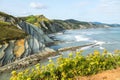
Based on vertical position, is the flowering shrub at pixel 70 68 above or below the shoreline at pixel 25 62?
above

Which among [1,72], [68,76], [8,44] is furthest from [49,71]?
[8,44]

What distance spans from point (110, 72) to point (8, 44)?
48.4 meters

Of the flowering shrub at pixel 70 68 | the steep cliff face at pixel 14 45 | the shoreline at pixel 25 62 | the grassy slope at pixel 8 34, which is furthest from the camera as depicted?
the grassy slope at pixel 8 34

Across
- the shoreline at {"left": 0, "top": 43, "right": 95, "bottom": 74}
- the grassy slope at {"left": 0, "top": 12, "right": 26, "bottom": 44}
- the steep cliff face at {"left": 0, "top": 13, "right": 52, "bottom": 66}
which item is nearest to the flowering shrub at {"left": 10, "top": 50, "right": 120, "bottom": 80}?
the shoreline at {"left": 0, "top": 43, "right": 95, "bottom": 74}

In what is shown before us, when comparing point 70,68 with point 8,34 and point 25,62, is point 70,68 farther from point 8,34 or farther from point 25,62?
point 8,34

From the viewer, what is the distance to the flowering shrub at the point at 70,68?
497 inches

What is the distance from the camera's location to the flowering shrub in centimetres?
1263

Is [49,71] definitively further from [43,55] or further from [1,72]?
[43,55]

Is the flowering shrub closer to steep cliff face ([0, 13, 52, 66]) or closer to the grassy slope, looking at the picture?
steep cliff face ([0, 13, 52, 66])

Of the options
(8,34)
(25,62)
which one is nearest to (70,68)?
(25,62)

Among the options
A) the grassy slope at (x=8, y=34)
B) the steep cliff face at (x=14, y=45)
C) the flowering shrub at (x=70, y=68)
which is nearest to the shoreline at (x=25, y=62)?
the steep cliff face at (x=14, y=45)

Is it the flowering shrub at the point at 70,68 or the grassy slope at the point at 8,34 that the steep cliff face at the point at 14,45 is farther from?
the flowering shrub at the point at 70,68

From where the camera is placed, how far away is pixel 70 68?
13.3 metres

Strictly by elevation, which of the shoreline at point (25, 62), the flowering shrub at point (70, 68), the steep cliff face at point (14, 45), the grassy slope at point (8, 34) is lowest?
the shoreline at point (25, 62)
